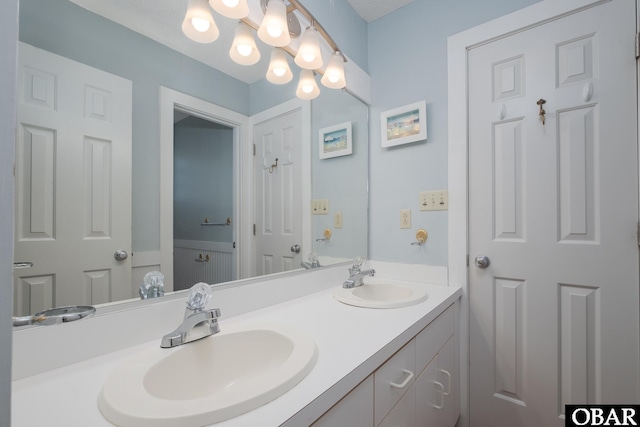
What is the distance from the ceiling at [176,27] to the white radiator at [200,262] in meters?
0.59

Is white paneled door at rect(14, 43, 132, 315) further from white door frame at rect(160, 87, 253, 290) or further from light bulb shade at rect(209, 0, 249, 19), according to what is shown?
light bulb shade at rect(209, 0, 249, 19)

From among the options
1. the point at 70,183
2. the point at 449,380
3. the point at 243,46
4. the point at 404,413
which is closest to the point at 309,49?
the point at 243,46

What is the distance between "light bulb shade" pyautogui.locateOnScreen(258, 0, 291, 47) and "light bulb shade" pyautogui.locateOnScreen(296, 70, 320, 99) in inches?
9.7

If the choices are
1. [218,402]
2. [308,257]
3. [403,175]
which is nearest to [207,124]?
[308,257]

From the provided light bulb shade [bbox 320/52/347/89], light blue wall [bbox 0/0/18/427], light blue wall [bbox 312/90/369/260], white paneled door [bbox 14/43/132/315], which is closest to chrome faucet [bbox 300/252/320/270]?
light blue wall [bbox 312/90/369/260]

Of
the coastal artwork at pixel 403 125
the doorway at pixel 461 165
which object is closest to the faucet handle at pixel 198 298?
the doorway at pixel 461 165

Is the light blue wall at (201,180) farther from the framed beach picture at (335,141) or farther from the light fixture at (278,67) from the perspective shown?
the framed beach picture at (335,141)

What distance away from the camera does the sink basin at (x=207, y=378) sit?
1.48 feet

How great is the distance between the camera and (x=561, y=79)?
119 centimetres

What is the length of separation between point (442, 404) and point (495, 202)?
2.92 feet

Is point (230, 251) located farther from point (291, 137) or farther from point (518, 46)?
point (518, 46)

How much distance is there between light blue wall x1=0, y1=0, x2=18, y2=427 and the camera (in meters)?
0.24

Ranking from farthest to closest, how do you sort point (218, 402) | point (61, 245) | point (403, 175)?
1. point (403, 175)
2. point (61, 245)
3. point (218, 402)

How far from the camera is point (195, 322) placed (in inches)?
29.3
